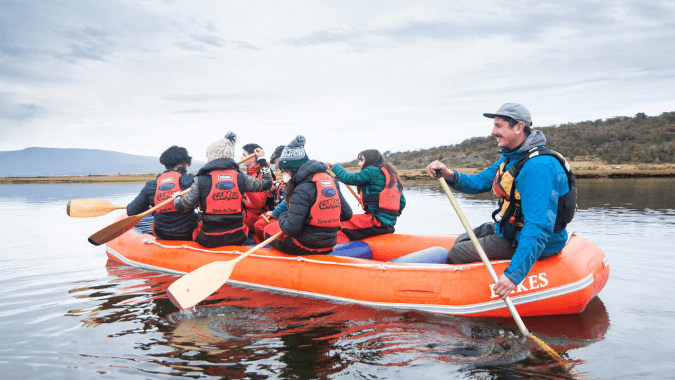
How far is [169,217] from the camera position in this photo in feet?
23.4

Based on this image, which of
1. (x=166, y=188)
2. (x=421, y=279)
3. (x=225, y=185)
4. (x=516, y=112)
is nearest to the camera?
(x=516, y=112)

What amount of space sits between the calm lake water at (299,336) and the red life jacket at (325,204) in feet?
3.07

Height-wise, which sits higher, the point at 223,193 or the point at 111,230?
the point at 223,193

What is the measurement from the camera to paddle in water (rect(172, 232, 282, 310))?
15.2 feet

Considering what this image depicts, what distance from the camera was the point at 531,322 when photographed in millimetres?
4441

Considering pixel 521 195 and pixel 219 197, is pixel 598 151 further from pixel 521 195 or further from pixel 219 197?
pixel 521 195

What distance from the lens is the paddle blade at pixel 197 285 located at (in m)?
4.64

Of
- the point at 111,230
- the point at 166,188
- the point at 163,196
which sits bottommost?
the point at 111,230

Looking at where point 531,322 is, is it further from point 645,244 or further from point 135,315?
point 645,244

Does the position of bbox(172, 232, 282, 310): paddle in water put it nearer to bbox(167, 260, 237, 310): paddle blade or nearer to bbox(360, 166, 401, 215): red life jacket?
bbox(167, 260, 237, 310): paddle blade

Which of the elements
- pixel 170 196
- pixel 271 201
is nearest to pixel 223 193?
pixel 170 196

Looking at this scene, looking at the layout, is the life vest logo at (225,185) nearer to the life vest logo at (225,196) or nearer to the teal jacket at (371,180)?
the life vest logo at (225,196)

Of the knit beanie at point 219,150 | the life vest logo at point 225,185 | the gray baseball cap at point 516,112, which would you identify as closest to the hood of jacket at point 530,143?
the gray baseball cap at point 516,112

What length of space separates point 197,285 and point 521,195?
3.36 metres
